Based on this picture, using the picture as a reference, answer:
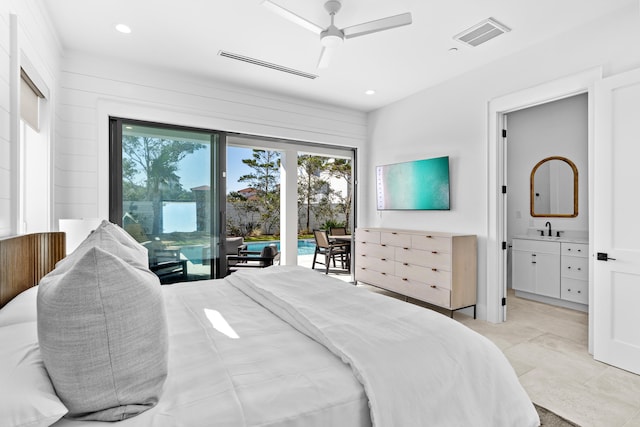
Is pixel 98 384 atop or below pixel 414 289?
atop

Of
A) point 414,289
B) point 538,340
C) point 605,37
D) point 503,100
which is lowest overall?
point 538,340

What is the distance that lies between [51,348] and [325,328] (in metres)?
0.91

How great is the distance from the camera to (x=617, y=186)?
2.52 metres

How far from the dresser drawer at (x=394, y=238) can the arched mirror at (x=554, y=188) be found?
2.30 m

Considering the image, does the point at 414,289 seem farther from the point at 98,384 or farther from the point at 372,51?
the point at 98,384

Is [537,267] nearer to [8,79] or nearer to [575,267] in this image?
[575,267]

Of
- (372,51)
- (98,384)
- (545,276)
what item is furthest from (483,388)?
(545,276)

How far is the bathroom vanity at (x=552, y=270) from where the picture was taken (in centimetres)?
402

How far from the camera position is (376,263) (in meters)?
4.53

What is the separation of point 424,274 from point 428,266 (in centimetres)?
11

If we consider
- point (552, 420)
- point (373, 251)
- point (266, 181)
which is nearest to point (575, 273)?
point (373, 251)

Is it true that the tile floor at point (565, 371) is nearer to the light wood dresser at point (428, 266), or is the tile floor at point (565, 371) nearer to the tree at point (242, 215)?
the light wood dresser at point (428, 266)

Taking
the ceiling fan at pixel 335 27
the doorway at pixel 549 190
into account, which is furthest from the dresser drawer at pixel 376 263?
the ceiling fan at pixel 335 27

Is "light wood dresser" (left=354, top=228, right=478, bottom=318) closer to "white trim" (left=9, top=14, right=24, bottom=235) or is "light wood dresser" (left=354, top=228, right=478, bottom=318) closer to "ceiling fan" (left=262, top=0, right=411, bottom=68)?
"ceiling fan" (left=262, top=0, right=411, bottom=68)
